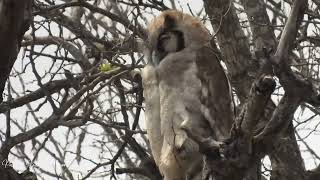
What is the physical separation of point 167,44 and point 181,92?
44cm

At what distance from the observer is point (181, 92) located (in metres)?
4.12

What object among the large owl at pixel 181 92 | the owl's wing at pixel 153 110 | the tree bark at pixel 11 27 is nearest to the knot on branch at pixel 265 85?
the tree bark at pixel 11 27

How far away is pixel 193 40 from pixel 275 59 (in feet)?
5.02

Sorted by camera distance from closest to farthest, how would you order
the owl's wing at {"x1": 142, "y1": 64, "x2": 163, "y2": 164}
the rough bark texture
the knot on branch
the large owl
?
the knot on branch
the large owl
the owl's wing at {"x1": 142, "y1": 64, "x2": 163, "y2": 164}
the rough bark texture

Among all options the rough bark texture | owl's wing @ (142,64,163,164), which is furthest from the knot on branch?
the rough bark texture

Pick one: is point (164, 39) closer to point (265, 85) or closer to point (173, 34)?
point (173, 34)

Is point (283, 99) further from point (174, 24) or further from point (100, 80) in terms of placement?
point (100, 80)

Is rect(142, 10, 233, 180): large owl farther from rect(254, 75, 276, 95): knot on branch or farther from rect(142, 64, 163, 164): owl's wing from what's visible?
rect(254, 75, 276, 95): knot on branch

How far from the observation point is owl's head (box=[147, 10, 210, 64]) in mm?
4352

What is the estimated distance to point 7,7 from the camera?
246cm

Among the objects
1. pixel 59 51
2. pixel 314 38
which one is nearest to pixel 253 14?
pixel 314 38

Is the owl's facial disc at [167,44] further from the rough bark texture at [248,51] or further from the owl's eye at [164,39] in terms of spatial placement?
the rough bark texture at [248,51]

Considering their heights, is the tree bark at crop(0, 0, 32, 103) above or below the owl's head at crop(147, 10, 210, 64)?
below

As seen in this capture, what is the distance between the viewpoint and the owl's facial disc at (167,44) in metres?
4.37
